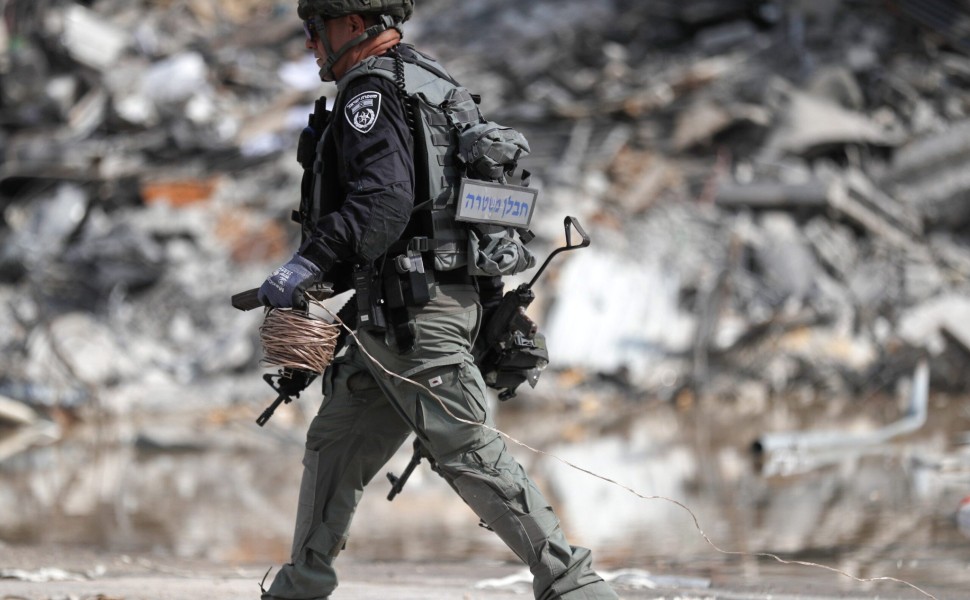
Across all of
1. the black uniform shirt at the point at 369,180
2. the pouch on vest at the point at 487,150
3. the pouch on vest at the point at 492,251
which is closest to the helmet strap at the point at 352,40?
the black uniform shirt at the point at 369,180

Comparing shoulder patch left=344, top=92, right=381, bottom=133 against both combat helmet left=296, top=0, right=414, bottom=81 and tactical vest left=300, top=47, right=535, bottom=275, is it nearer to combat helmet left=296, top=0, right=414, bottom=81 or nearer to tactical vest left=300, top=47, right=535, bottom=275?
tactical vest left=300, top=47, right=535, bottom=275

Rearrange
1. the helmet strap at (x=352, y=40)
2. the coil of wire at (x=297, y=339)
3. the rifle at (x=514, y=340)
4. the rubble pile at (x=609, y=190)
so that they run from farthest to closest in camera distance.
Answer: the rubble pile at (x=609, y=190)
the rifle at (x=514, y=340)
the helmet strap at (x=352, y=40)
the coil of wire at (x=297, y=339)

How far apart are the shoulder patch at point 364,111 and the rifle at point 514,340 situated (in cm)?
62

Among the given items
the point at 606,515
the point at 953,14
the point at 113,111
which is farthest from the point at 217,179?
the point at 953,14

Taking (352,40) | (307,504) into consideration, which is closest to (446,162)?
(352,40)

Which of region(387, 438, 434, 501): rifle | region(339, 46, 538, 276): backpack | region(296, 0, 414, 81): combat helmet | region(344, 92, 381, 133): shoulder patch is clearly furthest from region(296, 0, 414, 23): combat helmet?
region(387, 438, 434, 501): rifle

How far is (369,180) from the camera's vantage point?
110 inches

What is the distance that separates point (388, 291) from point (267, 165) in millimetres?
10437

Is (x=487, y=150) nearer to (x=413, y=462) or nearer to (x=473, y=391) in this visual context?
(x=473, y=391)

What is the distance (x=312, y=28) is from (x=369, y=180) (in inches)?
20.9

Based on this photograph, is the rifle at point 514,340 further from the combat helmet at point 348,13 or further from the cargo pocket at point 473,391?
the combat helmet at point 348,13

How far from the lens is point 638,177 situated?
1242 cm

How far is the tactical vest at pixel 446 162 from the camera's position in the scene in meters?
2.92

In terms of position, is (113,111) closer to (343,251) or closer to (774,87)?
(774,87)
